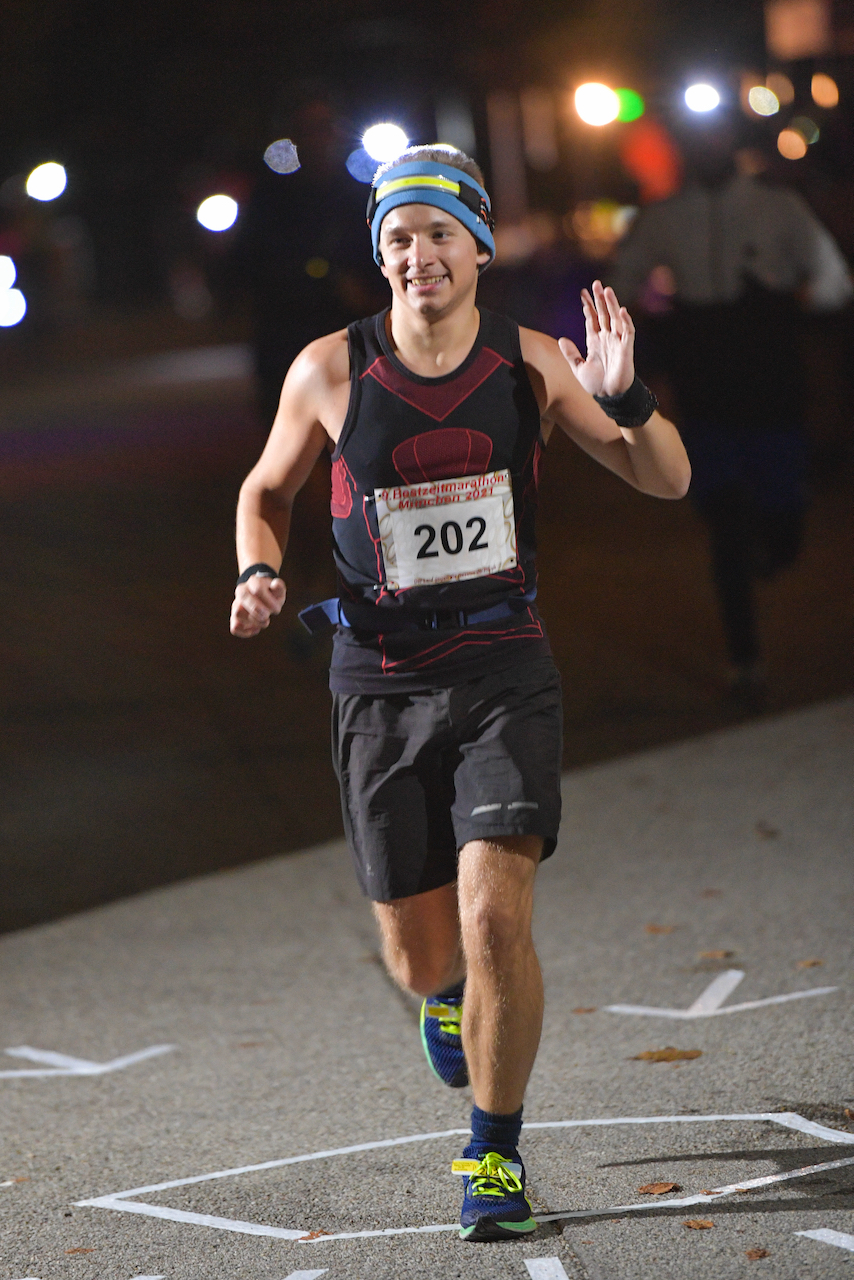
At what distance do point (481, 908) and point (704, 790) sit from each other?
4052 millimetres

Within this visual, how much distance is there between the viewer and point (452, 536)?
360cm

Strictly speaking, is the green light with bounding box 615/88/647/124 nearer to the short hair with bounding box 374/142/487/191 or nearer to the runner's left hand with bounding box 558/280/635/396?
the short hair with bounding box 374/142/487/191

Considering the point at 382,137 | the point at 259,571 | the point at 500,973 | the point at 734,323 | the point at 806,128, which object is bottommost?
the point at 500,973

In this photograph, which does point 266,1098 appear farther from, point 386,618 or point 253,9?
point 253,9

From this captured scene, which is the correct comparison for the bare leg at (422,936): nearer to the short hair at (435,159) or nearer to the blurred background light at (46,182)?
the short hair at (435,159)

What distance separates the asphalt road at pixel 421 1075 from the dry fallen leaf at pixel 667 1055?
1cm

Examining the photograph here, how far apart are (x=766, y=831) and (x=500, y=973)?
342 cm

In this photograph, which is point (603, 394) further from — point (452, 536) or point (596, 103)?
point (596, 103)

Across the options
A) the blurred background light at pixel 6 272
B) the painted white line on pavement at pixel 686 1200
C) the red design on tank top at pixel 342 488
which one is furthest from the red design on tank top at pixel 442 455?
the blurred background light at pixel 6 272

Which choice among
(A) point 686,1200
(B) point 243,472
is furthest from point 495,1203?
(B) point 243,472

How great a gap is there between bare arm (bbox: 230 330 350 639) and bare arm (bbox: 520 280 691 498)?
423 millimetres

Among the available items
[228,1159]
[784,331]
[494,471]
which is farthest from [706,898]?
[784,331]

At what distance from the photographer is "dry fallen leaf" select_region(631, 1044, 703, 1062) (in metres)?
4.51

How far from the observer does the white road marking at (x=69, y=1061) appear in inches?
189
